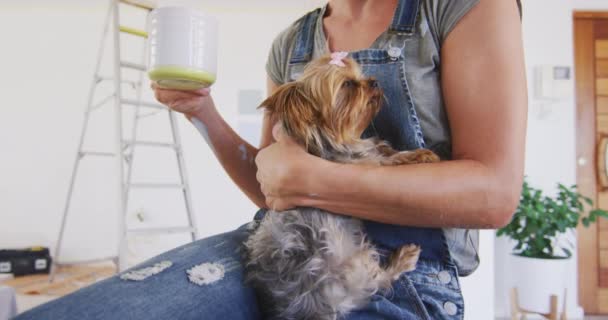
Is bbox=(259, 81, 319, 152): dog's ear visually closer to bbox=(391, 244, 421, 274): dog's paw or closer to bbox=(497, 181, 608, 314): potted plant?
bbox=(391, 244, 421, 274): dog's paw

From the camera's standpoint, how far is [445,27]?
3.03 feet

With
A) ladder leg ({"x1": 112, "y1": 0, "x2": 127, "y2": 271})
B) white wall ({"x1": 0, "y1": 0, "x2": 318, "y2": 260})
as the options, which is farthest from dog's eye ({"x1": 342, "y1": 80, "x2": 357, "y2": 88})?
white wall ({"x1": 0, "y1": 0, "x2": 318, "y2": 260})

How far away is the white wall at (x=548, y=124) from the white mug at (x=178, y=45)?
3615 mm

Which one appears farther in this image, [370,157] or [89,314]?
[370,157]

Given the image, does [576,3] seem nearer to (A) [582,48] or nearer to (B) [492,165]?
(A) [582,48]

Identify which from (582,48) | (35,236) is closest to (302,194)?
(582,48)

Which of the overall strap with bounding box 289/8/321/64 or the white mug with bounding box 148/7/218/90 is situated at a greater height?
the overall strap with bounding box 289/8/321/64

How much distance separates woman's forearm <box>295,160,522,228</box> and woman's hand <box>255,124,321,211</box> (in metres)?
0.08

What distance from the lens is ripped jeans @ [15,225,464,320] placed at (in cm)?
74

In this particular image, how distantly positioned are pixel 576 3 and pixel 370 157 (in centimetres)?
398

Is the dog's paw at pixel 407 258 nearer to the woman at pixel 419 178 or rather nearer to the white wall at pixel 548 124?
the woman at pixel 419 178

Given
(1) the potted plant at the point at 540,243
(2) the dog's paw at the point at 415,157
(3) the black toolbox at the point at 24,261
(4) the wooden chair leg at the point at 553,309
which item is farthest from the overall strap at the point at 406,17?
(3) the black toolbox at the point at 24,261

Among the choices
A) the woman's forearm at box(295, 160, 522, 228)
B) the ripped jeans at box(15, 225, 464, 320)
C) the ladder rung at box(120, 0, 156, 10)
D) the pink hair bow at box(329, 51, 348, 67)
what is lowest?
the ripped jeans at box(15, 225, 464, 320)

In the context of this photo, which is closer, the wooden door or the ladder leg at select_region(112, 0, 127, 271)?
the ladder leg at select_region(112, 0, 127, 271)
